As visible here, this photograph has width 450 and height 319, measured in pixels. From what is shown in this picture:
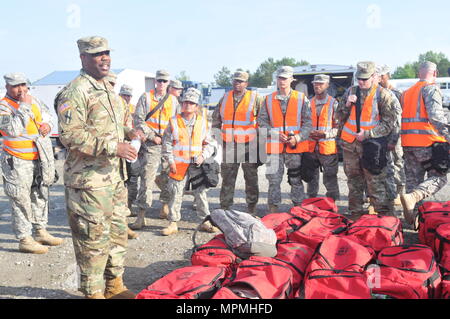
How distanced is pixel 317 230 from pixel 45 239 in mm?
3403

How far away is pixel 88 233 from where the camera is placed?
3.09 m

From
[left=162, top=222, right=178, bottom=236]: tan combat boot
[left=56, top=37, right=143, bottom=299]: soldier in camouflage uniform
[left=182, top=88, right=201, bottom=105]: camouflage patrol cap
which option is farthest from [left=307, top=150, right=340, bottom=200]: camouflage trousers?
[left=56, top=37, right=143, bottom=299]: soldier in camouflage uniform

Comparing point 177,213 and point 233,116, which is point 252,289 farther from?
point 233,116

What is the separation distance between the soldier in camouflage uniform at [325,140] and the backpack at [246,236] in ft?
6.93

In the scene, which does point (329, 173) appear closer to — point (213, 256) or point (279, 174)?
point (279, 174)

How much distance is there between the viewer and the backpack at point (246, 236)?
3555mm

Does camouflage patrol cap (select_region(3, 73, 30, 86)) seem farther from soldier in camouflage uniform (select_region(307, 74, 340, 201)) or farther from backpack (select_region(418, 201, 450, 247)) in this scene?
backpack (select_region(418, 201, 450, 247))

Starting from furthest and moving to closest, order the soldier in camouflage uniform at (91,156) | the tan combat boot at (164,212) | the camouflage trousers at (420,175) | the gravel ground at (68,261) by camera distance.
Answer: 1. the tan combat boot at (164,212)
2. the camouflage trousers at (420,175)
3. the gravel ground at (68,261)
4. the soldier in camouflage uniform at (91,156)

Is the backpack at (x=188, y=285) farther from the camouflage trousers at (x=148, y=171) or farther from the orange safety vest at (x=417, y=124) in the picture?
the orange safety vest at (x=417, y=124)

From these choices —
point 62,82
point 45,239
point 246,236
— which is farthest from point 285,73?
point 62,82

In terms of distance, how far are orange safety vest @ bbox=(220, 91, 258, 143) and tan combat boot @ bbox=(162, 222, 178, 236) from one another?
1.43 metres

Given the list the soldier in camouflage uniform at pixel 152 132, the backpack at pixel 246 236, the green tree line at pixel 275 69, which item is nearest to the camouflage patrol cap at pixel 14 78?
the soldier in camouflage uniform at pixel 152 132

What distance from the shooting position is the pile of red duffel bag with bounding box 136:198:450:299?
9.35ft

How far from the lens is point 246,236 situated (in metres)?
3.66
